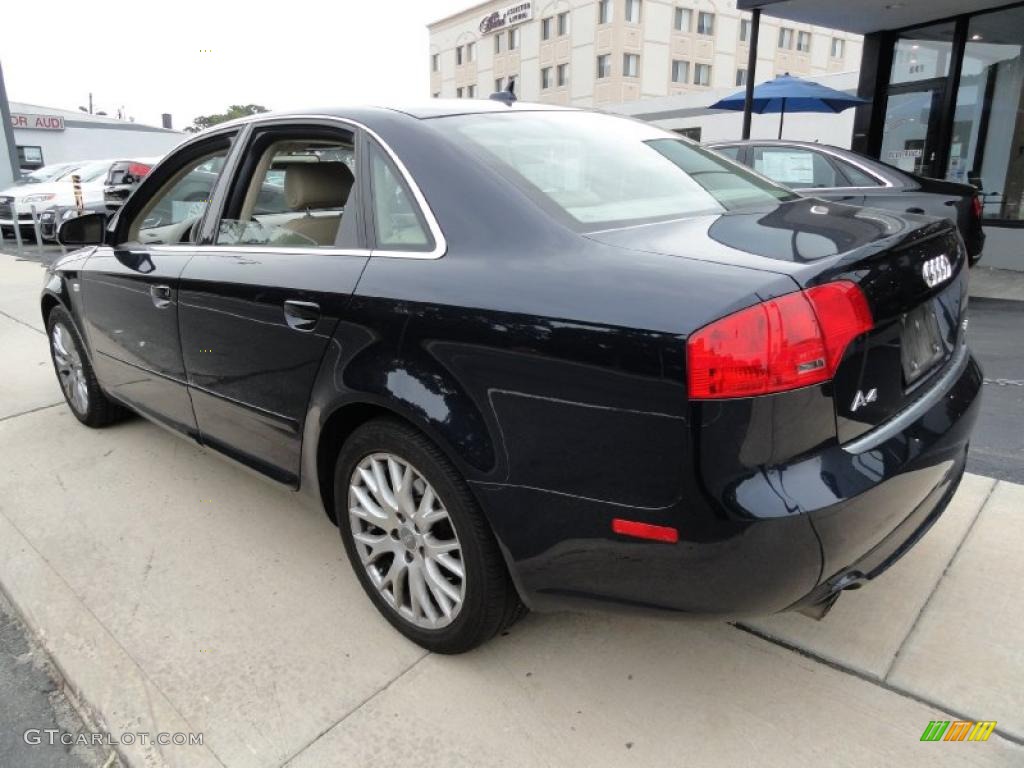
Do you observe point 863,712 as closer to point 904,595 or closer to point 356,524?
point 904,595

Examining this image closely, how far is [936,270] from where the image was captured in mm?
1976

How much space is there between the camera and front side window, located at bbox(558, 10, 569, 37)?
49328 millimetres

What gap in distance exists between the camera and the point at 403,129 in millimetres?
2289

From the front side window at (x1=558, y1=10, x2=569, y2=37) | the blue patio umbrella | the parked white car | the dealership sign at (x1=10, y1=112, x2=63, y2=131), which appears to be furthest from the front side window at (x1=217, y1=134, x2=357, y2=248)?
the front side window at (x1=558, y1=10, x2=569, y2=37)

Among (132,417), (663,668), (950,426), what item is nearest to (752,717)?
(663,668)

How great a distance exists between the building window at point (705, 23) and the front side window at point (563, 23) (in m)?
8.83

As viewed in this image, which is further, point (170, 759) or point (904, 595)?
point (904, 595)

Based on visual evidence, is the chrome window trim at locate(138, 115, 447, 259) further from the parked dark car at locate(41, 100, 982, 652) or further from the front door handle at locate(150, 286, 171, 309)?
the front door handle at locate(150, 286, 171, 309)

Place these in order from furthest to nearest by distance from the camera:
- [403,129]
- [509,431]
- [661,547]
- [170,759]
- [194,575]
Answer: [194,575] → [403,129] → [170,759] → [509,431] → [661,547]

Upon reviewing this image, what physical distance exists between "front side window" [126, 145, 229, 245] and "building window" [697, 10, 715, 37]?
53584mm

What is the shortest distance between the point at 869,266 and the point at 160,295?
263 cm

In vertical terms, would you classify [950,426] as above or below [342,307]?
below

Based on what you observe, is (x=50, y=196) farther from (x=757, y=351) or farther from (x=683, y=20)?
(x=683, y=20)

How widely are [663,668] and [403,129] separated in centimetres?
180
